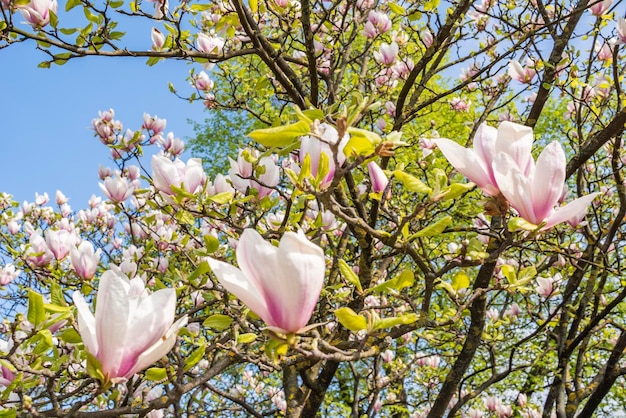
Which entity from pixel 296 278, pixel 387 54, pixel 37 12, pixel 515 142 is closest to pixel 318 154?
pixel 515 142

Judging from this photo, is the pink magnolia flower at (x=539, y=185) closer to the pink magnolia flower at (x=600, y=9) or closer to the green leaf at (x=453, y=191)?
the green leaf at (x=453, y=191)

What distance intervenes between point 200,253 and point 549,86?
2235mm

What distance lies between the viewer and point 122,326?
90 cm

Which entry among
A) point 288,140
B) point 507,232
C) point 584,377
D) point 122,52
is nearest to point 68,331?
point 288,140

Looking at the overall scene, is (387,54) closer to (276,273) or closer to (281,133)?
(281,133)

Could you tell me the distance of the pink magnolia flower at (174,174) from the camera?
1.84m

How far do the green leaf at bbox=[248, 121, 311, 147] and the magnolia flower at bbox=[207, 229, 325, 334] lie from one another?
0.82ft

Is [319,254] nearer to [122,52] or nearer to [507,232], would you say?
[507,232]

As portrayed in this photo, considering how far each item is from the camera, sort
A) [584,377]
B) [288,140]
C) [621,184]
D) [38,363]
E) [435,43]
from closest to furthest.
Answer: [288,140], [38,363], [435,43], [621,184], [584,377]

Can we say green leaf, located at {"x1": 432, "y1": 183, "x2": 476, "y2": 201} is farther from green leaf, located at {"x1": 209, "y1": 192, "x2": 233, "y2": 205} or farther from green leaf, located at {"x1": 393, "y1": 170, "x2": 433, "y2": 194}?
green leaf, located at {"x1": 209, "y1": 192, "x2": 233, "y2": 205}

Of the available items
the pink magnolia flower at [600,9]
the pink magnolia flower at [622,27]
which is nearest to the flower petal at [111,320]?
the pink magnolia flower at [622,27]

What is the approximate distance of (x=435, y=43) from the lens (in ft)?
10.3

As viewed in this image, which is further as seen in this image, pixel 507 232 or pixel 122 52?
pixel 122 52

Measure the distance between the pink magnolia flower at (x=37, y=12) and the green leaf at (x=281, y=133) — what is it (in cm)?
193
